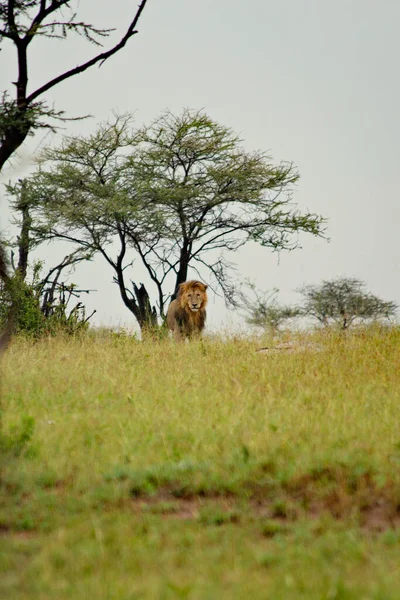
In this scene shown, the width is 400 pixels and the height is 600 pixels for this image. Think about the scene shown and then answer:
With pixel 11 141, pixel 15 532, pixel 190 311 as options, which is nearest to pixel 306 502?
pixel 15 532

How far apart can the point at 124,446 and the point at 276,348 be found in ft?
22.5

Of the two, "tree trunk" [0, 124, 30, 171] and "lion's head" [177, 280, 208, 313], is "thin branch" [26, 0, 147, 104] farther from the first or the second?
"lion's head" [177, 280, 208, 313]

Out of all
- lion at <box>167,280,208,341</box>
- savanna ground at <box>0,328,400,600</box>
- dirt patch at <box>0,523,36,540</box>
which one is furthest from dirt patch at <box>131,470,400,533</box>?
lion at <box>167,280,208,341</box>

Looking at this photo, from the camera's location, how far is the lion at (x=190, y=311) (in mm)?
16969

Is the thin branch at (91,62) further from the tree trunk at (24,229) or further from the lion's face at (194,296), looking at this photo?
the tree trunk at (24,229)

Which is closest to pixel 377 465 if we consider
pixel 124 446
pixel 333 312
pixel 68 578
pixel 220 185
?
pixel 124 446

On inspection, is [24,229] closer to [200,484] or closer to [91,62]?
[91,62]

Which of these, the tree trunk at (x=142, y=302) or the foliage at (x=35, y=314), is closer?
the foliage at (x=35, y=314)

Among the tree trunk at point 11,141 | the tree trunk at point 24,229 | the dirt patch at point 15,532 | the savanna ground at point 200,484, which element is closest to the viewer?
the savanna ground at point 200,484

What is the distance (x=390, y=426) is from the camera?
26.7 ft

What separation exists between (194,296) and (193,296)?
21mm

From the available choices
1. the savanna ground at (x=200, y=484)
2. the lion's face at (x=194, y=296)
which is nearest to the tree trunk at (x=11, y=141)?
the savanna ground at (x=200, y=484)

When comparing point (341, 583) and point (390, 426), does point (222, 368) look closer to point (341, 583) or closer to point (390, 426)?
point (390, 426)

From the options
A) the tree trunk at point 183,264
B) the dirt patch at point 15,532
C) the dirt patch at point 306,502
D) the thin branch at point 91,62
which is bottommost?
the dirt patch at point 15,532
